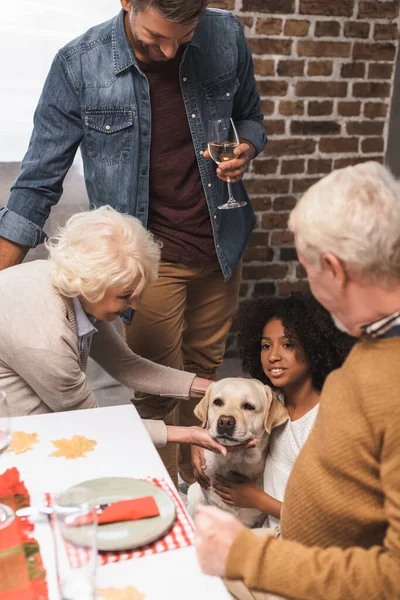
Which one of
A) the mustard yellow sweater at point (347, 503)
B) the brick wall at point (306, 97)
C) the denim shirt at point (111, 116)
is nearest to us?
the mustard yellow sweater at point (347, 503)

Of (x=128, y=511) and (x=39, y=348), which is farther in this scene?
(x=39, y=348)

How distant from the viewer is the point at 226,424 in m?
1.97

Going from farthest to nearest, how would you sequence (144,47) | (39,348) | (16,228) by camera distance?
(16,228) < (144,47) < (39,348)

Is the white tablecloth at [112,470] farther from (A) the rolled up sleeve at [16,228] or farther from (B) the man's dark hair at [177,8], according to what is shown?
(B) the man's dark hair at [177,8]

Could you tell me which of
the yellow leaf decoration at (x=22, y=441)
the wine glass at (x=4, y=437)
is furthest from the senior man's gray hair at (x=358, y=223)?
the yellow leaf decoration at (x=22, y=441)

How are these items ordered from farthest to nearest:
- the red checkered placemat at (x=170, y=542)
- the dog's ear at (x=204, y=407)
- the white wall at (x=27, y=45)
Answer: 1. the white wall at (x=27, y=45)
2. the dog's ear at (x=204, y=407)
3. the red checkered placemat at (x=170, y=542)

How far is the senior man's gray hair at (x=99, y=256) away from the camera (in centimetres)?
185

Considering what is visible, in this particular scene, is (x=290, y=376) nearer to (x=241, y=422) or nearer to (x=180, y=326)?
(x=241, y=422)

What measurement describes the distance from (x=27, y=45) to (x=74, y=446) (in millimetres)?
2271

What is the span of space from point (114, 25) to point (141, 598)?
1.75 metres

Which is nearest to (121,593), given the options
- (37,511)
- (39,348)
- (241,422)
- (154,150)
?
(37,511)

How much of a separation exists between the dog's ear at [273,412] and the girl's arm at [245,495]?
0.58ft

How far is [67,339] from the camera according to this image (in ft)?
5.96

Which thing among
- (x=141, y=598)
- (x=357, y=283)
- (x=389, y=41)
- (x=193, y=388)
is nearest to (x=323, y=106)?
(x=389, y=41)
